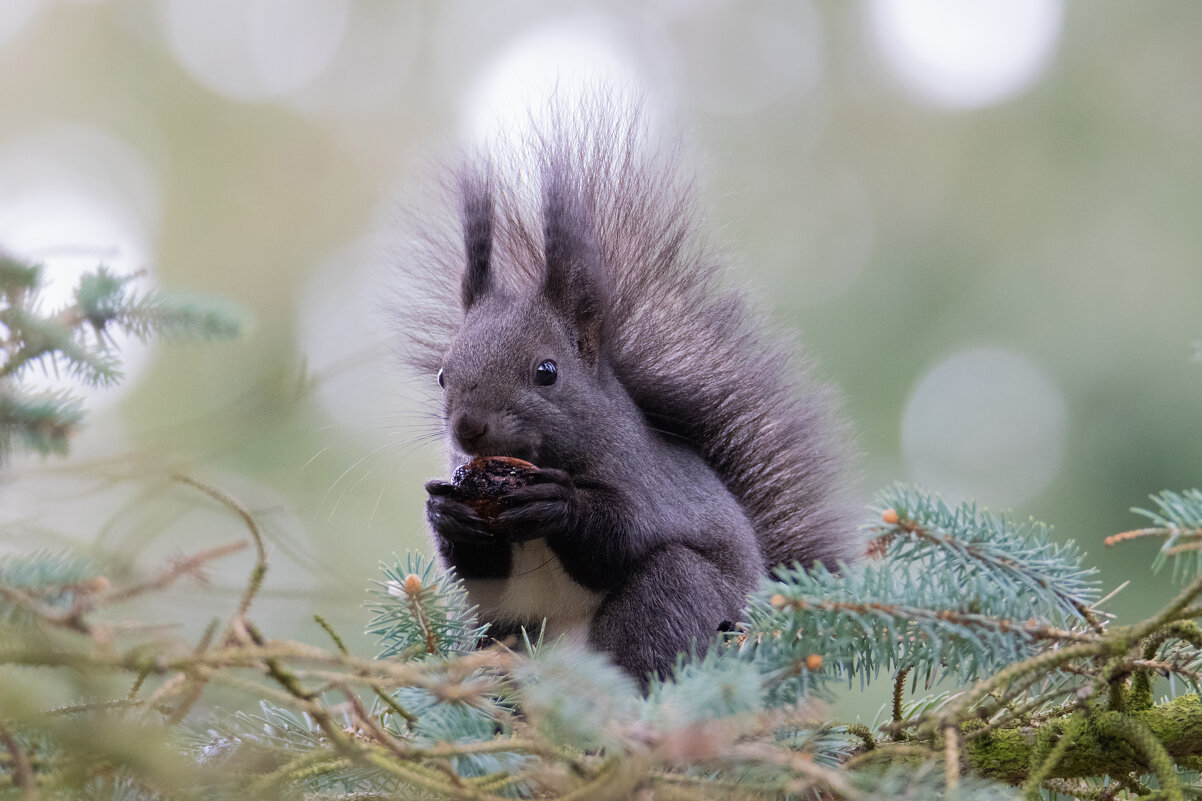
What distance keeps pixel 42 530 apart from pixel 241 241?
3910mm

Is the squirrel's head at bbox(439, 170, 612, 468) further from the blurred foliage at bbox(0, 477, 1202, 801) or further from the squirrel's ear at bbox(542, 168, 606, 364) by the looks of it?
the blurred foliage at bbox(0, 477, 1202, 801)

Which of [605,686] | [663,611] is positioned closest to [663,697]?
[605,686]

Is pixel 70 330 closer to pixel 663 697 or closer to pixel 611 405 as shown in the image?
pixel 663 697

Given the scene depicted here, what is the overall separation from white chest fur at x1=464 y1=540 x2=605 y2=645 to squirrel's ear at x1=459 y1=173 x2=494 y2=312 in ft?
1.77

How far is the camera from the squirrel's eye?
175 centimetres

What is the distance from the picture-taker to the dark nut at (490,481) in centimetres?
158

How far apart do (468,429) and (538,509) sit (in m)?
0.20

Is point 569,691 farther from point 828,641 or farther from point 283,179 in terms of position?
point 283,179

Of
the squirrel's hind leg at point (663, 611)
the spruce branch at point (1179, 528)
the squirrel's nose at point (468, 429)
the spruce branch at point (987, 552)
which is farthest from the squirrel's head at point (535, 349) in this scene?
the spruce branch at point (1179, 528)

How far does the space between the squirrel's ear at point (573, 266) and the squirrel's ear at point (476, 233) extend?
0.15m

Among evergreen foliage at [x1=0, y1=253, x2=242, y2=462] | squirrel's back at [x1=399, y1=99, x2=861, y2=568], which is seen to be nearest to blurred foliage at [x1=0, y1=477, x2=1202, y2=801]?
evergreen foliage at [x1=0, y1=253, x2=242, y2=462]

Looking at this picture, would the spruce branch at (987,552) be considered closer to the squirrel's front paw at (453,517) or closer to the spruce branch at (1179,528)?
the spruce branch at (1179,528)

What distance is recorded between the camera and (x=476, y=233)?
1909 millimetres

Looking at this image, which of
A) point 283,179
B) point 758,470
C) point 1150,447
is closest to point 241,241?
point 283,179
